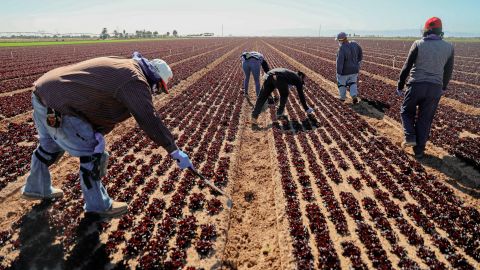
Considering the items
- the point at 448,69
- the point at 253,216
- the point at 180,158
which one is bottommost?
the point at 253,216

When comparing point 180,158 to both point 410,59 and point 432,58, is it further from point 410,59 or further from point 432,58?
point 432,58

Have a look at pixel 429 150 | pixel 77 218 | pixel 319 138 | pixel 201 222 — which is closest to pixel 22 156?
pixel 77 218

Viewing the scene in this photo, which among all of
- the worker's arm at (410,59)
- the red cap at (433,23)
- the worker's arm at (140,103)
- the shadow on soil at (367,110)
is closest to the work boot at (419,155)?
the worker's arm at (410,59)

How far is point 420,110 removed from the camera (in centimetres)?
773

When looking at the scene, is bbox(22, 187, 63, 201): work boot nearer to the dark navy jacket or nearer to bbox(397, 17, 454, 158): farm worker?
bbox(397, 17, 454, 158): farm worker

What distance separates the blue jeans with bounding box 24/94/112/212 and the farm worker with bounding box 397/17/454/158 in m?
7.17

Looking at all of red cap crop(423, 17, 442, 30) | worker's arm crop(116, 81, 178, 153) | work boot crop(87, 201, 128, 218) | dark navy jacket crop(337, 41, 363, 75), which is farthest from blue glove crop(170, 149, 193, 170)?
dark navy jacket crop(337, 41, 363, 75)

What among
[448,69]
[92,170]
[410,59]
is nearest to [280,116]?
Result: [410,59]

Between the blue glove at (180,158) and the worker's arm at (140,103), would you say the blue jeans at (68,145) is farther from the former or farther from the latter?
the blue glove at (180,158)

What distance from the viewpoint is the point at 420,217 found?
5328 mm

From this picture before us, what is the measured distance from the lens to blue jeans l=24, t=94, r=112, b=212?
14.8ft

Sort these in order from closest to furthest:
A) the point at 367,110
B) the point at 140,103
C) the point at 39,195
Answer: the point at 140,103, the point at 39,195, the point at 367,110

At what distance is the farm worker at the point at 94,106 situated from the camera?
13.7ft

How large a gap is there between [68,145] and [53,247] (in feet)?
5.09
